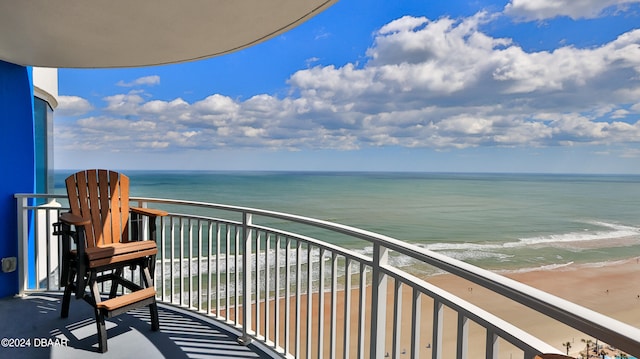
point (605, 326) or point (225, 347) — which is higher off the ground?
point (605, 326)

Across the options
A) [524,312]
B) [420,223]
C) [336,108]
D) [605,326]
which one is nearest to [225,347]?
[605,326]

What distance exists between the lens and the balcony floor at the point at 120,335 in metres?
2.26

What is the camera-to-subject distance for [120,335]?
248cm

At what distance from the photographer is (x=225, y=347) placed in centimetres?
236

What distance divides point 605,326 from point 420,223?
19440 millimetres

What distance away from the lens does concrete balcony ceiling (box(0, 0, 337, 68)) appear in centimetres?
199

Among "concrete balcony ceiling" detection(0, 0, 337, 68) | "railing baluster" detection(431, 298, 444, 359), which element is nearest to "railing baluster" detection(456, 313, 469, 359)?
"railing baluster" detection(431, 298, 444, 359)

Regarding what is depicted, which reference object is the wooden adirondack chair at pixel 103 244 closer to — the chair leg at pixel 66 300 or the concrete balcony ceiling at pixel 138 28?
the chair leg at pixel 66 300

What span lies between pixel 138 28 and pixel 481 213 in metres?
23.1

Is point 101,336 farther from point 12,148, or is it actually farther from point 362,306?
point 12,148

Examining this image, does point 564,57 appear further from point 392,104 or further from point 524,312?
point 524,312

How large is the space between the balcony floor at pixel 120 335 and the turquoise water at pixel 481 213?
913cm

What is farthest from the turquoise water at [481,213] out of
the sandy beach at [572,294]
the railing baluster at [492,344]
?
the railing baluster at [492,344]

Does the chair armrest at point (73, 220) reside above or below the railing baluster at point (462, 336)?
above
